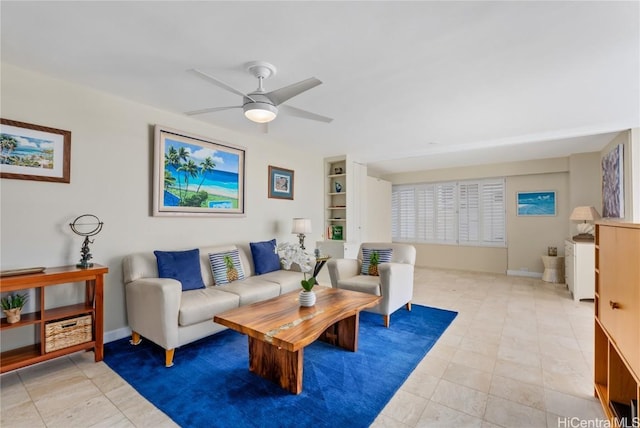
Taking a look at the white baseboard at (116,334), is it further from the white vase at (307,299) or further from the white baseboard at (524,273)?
the white baseboard at (524,273)

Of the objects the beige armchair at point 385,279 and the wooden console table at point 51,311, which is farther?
the beige armchair at point 385,279

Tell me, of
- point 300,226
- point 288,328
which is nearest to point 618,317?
point 288,328

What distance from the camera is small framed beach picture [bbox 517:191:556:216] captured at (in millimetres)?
5566

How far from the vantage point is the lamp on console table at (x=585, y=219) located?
4.42 meters

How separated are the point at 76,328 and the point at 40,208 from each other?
1.04 m

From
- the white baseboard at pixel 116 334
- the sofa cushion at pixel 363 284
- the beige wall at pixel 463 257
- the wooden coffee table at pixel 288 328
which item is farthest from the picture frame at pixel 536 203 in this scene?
the white baseboard at pixel 116 334

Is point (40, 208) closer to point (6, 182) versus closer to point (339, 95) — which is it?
point (6, 182)

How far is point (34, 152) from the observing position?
7.77ft

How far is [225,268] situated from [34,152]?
1936 millimetres

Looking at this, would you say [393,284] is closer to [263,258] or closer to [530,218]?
[263,258]

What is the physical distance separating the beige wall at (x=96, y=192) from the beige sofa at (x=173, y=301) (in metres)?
0.23

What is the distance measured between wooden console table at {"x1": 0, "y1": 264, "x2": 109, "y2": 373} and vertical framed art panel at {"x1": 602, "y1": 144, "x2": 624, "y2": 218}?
229 inches

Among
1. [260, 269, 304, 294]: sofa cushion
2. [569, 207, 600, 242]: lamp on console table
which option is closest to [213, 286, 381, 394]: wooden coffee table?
[260, 269, 304, 294]: sofa cushion

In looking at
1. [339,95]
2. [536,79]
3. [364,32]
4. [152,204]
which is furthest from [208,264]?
[536,79]
